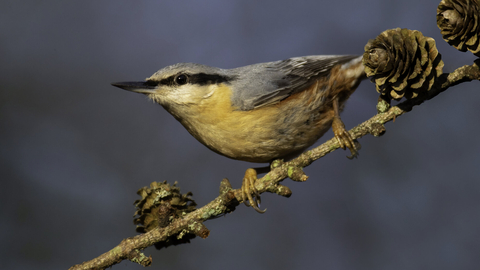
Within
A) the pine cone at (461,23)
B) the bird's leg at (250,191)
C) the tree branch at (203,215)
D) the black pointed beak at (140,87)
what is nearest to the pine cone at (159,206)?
the tree branch at (203,215)

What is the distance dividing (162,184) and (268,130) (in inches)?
24.2

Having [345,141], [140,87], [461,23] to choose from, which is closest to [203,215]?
[345,141]

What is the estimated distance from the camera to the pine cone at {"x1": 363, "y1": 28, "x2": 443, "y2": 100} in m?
1.16

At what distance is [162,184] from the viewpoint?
63.3 inches

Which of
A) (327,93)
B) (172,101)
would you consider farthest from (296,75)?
(172,101)

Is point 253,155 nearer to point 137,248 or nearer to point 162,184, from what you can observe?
point 162,184

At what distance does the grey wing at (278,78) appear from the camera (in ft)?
6.61

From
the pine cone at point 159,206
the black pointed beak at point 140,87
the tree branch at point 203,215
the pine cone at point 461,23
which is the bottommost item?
the pine cone at point 461,23

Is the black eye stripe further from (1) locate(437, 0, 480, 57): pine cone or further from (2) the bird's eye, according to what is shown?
(1) locate(437, 0, 480, 57): pine cone

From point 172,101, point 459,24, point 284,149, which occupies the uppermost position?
point 172,101

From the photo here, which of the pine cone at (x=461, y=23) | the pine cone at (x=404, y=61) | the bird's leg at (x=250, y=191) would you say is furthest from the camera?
the bird's leg at (x=250, y=191)

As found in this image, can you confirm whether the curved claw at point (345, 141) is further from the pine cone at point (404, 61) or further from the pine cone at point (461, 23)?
the pine cone at point (461, 23)

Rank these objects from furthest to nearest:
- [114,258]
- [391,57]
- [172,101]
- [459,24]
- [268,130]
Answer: [172,101]
[268,130]
[114,258]
[391,57]
[459,24]

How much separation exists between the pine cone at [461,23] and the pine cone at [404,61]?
0.27 feet
